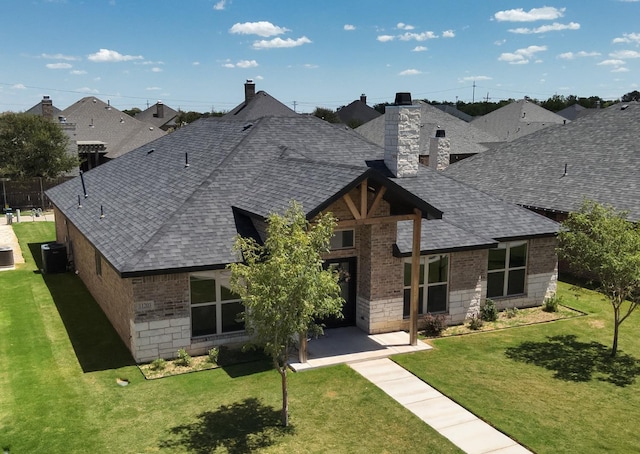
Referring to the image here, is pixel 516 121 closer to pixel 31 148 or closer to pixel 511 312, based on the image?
pixel 31 148

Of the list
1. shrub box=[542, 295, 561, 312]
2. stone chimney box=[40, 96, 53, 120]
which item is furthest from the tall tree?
shrub box=[542, 295, 561, 312]

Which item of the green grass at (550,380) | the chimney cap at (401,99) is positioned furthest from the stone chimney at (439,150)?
the green grass at (550,380)

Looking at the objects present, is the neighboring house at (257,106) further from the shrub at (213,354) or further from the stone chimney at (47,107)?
the shrub at (213,354)

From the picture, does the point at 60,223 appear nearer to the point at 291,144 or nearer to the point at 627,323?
the point at 291,144

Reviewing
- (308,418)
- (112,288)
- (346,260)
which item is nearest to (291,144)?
(346,260)

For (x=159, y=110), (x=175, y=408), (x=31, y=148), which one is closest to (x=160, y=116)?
(x=159, y=110)

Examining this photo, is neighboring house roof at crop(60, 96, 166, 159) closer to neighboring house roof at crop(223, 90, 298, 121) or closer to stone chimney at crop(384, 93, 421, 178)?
neighboring house roof at crop(223, 90, 298, 121)
